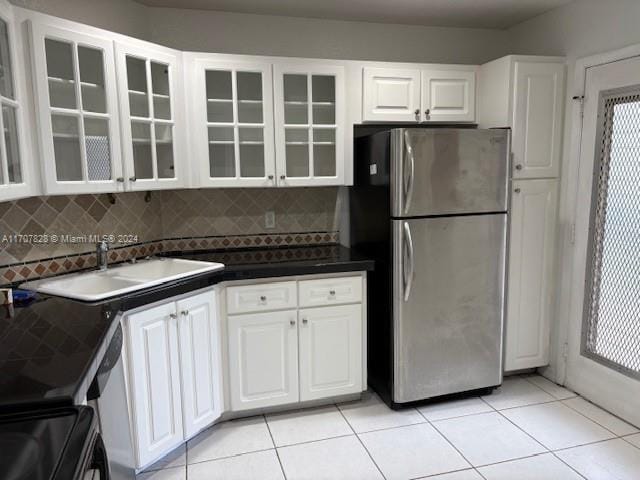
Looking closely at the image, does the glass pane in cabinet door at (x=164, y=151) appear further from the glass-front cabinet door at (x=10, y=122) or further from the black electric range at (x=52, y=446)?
the black electric range at (x=52, y=446)

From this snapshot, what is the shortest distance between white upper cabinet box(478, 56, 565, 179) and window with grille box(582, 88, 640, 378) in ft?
0.95

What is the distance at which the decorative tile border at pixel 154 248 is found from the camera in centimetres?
221

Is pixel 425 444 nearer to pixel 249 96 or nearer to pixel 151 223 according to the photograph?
pixel 151 223

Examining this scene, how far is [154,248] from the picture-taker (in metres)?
2.94

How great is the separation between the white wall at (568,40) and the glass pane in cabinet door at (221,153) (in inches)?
81.0

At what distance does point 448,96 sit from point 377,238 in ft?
3.49

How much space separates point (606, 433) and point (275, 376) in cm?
182

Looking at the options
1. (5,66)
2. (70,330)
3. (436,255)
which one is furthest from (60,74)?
(436,255)

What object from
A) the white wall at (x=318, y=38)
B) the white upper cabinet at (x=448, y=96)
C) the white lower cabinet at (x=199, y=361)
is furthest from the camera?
the white upper cabinet at (x=448, y=96)

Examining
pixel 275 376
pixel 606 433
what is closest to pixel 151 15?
pixel 275 376

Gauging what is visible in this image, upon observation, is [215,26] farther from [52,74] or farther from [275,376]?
[275,376]

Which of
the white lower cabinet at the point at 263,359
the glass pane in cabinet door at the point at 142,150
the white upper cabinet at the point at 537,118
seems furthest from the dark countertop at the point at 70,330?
the white upper cabinet at the point at 537,118

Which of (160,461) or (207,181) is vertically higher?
(207,181)

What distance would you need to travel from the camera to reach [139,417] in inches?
83.2
